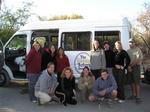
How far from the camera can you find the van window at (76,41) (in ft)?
48.9

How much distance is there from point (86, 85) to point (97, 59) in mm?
870

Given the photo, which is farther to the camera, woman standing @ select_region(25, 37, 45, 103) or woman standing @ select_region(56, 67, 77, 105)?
woman standing @ select_region(25, 37, 45, 103)

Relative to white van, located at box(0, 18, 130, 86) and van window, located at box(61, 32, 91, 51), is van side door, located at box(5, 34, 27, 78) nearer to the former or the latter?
white van, located at box(0, 18, 130, 86)

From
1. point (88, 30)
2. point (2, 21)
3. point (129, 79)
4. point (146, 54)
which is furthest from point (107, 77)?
point (2, 21)

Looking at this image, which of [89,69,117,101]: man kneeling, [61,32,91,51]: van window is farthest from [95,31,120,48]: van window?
[89,69,117,101]: man kneeling

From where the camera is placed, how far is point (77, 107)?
466 inches

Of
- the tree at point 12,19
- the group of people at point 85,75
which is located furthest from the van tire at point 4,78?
the tree at point 12,19

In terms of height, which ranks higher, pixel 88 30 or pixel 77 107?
pixel 88 30

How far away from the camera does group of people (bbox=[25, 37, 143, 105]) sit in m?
12.0

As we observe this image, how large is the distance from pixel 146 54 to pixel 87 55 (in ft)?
43.2

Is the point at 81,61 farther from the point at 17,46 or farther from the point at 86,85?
the point at 17,46

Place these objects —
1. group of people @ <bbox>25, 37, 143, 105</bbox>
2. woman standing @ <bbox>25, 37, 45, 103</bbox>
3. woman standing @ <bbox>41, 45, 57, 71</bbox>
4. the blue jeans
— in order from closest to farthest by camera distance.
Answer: group of people @ <bbox>25, 37, 143, 105</bbox>, woman standing @ <bbox>25, 37, 45, 103</bbox>, the blue jeans, woman standing @ <bbox>41, 45, 57, 71</bbox>

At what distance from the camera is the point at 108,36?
47.6 feet

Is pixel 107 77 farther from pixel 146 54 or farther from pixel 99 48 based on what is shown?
pixel 146 54
